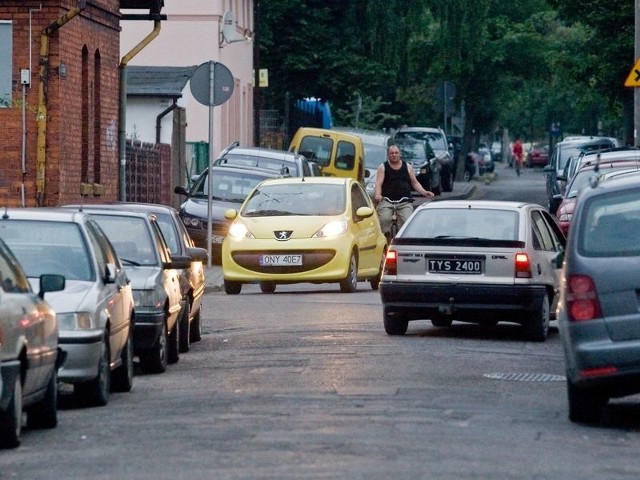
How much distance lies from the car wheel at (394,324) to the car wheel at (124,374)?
14.6 feet

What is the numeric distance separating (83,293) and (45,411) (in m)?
1.34

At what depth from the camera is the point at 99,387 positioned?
12.4 meters

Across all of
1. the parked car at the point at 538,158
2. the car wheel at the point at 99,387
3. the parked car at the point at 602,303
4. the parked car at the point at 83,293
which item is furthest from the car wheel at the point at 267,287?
the parked car at the point at 538,158

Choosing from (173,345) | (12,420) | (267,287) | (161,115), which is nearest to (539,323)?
(173,345)

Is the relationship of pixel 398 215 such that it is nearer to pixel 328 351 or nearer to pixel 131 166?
pixel 131 166

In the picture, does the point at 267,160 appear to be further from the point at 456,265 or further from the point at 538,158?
the point at 538,158

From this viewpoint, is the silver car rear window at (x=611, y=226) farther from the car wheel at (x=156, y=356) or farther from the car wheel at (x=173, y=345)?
the car wheel at (x=173, y=345)

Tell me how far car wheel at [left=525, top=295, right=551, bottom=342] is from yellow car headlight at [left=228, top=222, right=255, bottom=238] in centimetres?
682

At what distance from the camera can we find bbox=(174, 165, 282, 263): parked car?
98.7 ft

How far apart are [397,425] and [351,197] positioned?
13.4m

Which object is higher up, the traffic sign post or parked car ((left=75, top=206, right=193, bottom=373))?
the traffic sign post

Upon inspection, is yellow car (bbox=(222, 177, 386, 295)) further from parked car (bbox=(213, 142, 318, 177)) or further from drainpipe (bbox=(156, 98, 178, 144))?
drainpipe (bbox=(156, 98, 178, 144))

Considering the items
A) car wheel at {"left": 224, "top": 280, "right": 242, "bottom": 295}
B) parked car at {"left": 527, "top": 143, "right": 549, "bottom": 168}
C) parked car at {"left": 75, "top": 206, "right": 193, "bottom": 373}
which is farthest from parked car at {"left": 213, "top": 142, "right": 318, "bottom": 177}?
parked car at {"left": 527, "top": 143, "right": 549, "bottom": 168}

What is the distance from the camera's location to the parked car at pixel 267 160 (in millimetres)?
33781
